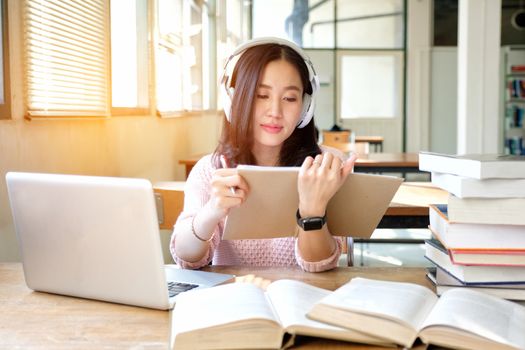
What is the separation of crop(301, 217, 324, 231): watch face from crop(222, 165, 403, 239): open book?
0.11 feet

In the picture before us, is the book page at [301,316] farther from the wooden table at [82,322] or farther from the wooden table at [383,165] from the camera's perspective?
the wooden table at [383,165]

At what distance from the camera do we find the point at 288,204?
1374 millimetres

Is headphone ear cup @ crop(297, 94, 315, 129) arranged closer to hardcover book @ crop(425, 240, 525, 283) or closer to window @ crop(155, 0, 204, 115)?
hardcover book @ crop(425, 240, 525, 283)

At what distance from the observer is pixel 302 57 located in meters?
1.71

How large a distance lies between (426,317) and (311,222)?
442mm

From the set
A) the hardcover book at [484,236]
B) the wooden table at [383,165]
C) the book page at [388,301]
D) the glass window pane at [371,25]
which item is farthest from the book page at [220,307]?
the glass window pane at [371,25]

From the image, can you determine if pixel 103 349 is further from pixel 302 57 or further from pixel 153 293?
pixel 302 57

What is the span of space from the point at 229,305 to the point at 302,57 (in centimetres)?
88

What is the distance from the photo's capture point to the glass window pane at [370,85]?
456 inches

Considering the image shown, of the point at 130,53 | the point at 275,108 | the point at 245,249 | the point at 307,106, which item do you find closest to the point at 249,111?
the point at 275,108

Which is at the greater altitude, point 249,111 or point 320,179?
point 249,111

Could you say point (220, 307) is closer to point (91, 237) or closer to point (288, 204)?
point (91, 237)

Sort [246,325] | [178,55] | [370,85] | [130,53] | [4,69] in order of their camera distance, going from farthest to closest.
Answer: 1. [370,85]
2. [178,55]
3. [130,53]
4. [4,69]
5. [246,325]

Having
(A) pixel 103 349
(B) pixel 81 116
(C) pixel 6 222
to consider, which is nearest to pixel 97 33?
(B) pixel 81 116
